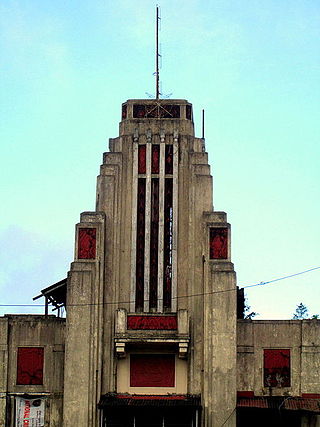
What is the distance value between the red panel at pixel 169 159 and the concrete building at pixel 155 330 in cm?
7

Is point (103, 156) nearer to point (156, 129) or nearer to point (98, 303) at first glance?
point (156, 129)

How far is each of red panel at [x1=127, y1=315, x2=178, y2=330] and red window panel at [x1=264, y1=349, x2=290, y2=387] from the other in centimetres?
509

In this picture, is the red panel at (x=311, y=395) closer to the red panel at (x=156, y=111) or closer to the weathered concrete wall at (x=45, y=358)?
the weathered concrete wall at (x=45, y=358)

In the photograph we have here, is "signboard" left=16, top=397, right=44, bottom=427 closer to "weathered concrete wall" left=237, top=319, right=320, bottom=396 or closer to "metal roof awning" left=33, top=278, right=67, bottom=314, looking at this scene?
"metal roof awning" left=33, top=278, right=67, bottom=314

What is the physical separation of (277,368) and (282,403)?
6.93 feet

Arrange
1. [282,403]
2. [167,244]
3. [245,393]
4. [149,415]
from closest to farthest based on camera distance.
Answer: [149,415], [282,403], [245,393], [167,244]

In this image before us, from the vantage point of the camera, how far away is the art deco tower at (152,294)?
38250 mm

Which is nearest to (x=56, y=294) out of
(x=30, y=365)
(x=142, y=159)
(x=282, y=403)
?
(x=30, y=365)

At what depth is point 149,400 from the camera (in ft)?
125

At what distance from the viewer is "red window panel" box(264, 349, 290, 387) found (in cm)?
4003

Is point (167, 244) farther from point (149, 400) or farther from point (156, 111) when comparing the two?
point (149, 400)

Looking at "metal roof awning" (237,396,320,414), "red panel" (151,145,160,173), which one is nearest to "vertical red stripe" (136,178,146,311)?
"red panel" (151,145,160,173)

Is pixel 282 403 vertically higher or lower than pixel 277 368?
lower

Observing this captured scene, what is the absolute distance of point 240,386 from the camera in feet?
131
